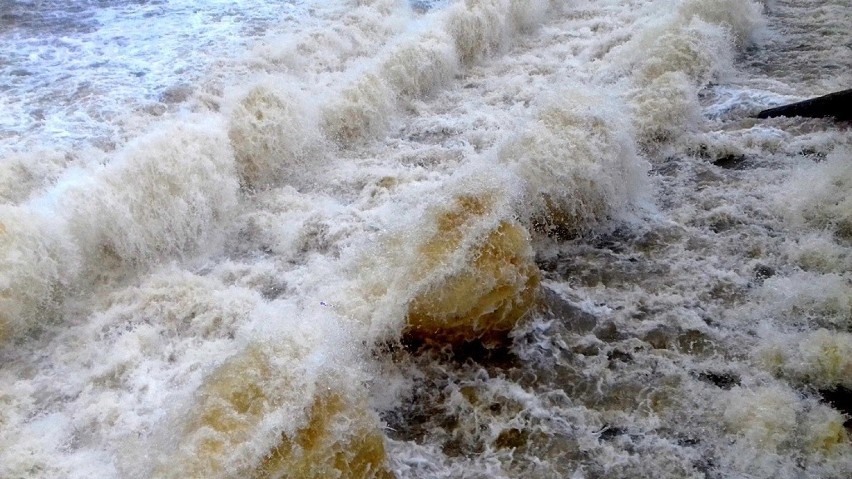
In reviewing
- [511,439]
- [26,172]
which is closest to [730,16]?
[511,439]

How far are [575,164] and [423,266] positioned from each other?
2044 mm

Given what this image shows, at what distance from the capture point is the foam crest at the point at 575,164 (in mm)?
5625

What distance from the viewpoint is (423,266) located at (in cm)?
452

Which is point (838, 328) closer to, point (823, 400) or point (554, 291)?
point (823, 400)

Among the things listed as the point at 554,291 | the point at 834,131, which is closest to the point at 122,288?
the point at 554,291

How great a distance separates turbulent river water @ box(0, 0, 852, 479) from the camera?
11.8 feet

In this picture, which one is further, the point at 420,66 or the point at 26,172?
the point at 420,66

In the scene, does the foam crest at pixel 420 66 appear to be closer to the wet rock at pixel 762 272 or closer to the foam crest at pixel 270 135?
the foam crest at pixel 270 135

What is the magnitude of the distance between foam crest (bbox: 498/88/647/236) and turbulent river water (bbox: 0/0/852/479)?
0.02 m

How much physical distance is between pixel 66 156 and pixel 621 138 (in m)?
5.57

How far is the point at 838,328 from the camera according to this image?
4270 mm

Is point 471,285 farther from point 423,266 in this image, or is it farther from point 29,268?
point 29,268

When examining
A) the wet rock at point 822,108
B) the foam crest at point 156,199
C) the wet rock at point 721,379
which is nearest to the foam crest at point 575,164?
the wet rock at point 721,379

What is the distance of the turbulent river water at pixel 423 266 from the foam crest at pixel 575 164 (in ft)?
0.08
